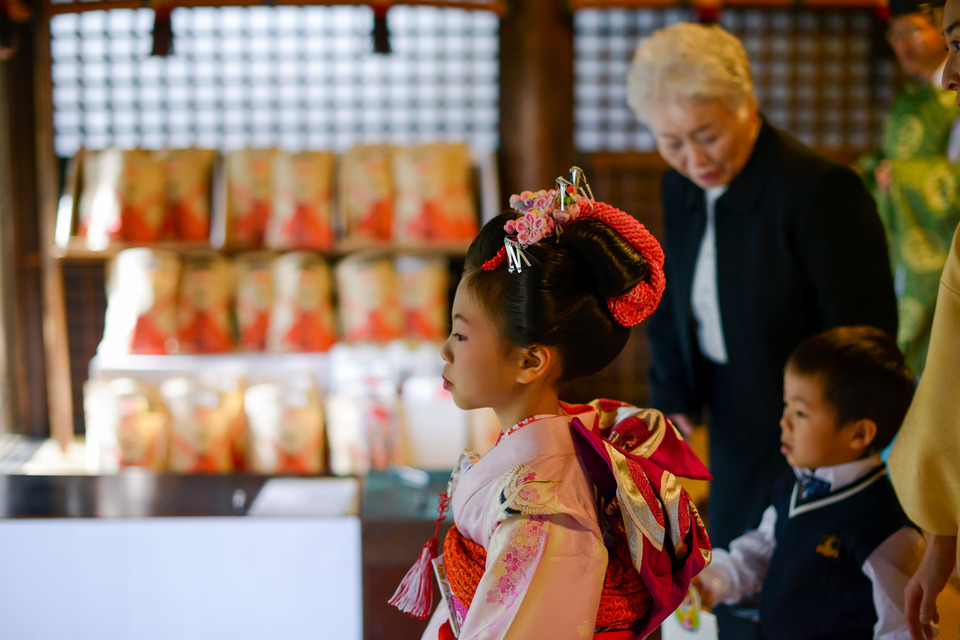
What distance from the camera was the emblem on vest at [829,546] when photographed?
4.30 ft

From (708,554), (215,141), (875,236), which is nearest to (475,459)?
(708,554)

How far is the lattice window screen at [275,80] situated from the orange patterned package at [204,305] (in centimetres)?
59

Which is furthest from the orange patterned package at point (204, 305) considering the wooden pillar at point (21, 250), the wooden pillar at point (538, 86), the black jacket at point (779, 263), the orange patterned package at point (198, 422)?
the black jacket at point (779, 263)

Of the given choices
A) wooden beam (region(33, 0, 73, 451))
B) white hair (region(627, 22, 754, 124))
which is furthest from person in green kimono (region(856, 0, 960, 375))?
wooden beam (region(33, 0, 73, 451))

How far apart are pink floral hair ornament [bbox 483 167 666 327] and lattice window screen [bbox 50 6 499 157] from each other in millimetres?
2502

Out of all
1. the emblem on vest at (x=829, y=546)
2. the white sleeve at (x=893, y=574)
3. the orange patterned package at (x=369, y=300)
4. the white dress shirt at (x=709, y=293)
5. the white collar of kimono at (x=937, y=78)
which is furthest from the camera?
the orange patterned package at (x=369, y=300)

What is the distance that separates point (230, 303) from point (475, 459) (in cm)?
246

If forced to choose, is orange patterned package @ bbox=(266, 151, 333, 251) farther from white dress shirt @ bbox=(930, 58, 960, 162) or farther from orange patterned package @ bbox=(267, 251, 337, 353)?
white dress shirt @ bbox=(930, 58, 960, 162)

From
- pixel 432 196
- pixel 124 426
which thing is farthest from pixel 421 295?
pixel 124 426

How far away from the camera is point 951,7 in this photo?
977mm

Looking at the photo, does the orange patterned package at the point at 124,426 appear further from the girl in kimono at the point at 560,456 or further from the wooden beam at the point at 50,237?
the girl in kimono at the point at 560,456

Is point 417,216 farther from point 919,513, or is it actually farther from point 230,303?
point 919,513

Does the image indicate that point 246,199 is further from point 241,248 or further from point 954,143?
point 954,143

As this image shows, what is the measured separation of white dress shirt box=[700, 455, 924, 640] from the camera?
1.21 m
